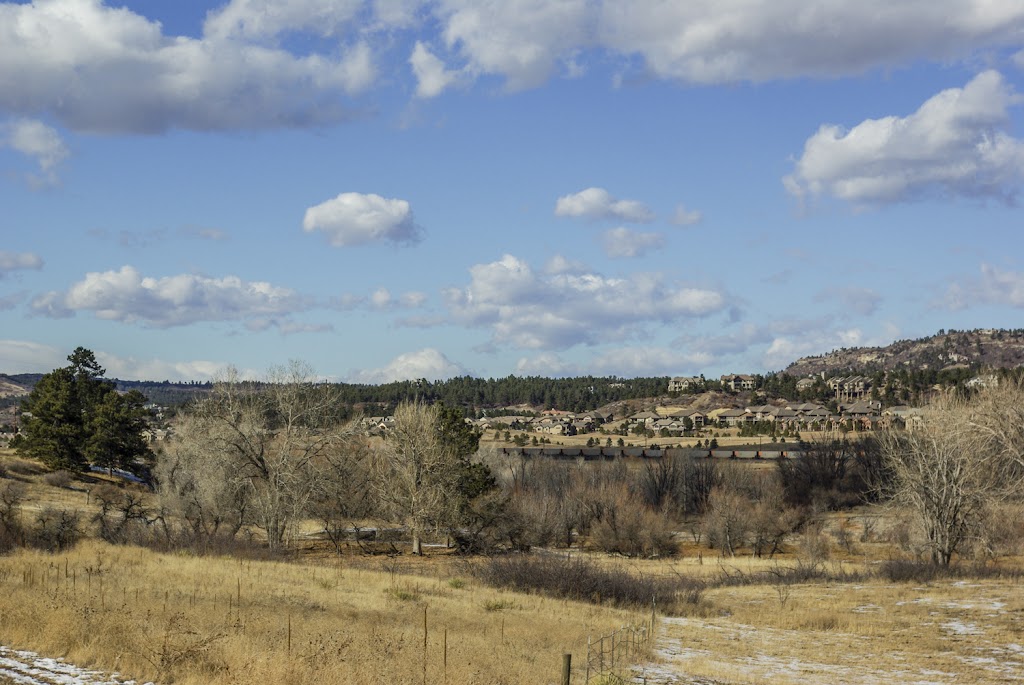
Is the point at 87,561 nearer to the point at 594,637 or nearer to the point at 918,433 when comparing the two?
the point at 594,637

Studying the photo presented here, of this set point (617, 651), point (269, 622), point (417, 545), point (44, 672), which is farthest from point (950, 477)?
point (44, 672)

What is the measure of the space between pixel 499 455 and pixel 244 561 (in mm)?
53476

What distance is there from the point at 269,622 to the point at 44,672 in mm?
7295

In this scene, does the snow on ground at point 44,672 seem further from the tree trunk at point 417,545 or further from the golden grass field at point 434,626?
the tree trunk at point 417,545

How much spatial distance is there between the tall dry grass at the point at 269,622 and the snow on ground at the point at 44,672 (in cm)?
42

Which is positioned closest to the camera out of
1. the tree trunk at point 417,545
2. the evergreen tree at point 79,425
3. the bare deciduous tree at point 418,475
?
the tree trunk at point 417,545

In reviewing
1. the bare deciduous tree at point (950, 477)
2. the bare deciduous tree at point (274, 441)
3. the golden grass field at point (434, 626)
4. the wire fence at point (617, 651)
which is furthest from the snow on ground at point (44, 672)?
the bare deciduous tree at point (950, 477)

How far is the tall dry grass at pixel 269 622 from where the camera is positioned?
Answer: 17.0m

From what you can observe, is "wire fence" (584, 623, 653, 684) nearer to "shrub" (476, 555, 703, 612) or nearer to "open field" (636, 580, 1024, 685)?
"open field" (636, 580, 1024, 685)

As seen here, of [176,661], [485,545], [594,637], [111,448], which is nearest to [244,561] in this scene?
[594,637]

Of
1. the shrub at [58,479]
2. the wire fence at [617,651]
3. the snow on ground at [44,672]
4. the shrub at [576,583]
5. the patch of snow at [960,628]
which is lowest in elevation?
the patch of snow at [960,628]

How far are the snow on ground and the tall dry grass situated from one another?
420 millimetres

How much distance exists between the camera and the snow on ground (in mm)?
14984

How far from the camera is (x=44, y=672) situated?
15.6 metres
